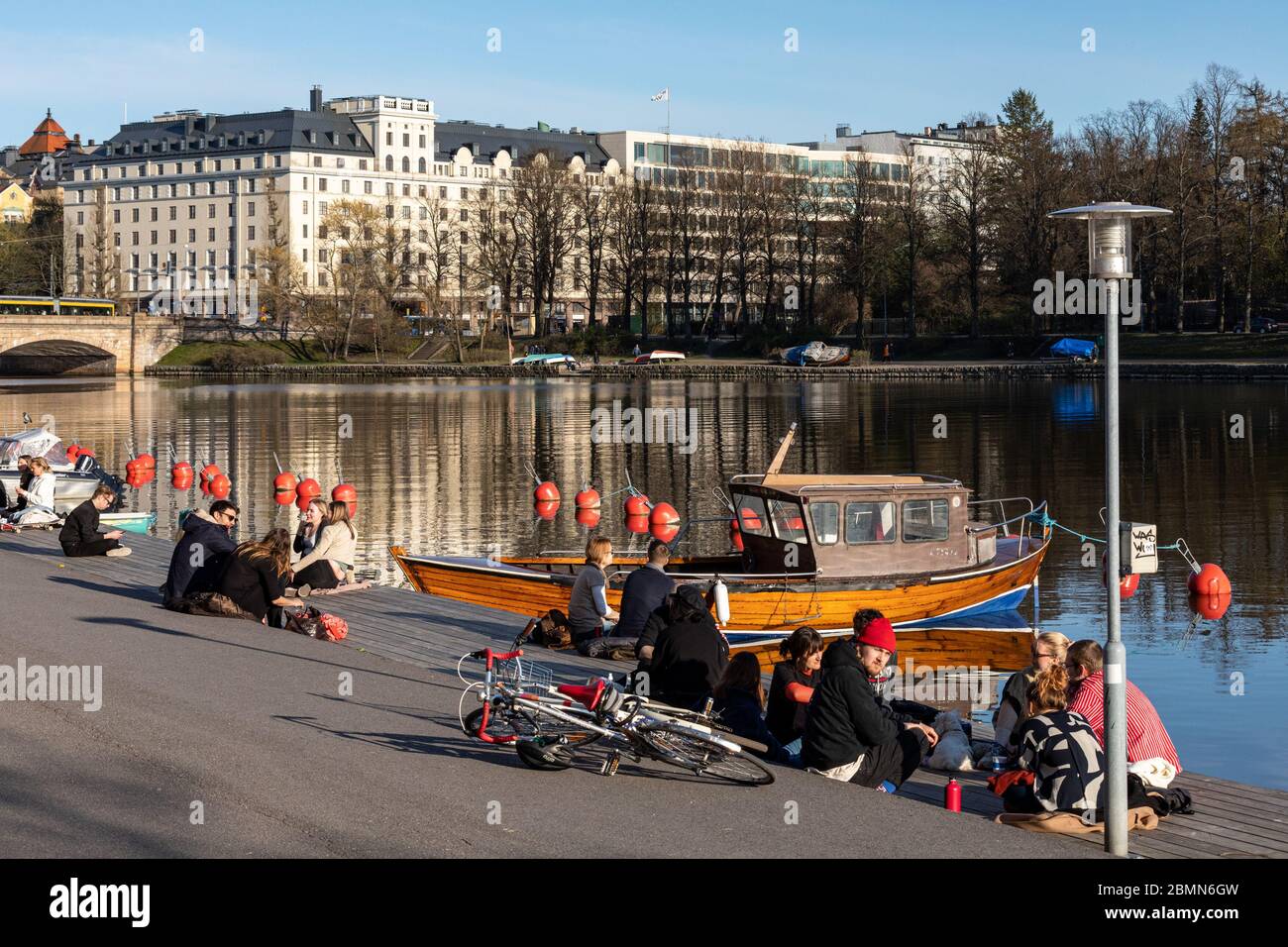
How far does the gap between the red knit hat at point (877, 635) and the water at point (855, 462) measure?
22.7ft

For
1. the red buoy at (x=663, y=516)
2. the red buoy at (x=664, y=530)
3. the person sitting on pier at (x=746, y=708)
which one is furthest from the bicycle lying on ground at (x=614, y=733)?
the red buoy at (x=664, y=530)

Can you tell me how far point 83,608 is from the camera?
845 inches

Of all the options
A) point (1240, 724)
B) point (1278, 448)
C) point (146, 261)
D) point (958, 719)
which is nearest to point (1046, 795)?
point (958, 719)

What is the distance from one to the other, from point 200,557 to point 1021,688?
11580mm

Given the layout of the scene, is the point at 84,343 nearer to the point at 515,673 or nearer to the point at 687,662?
the point at 687,662

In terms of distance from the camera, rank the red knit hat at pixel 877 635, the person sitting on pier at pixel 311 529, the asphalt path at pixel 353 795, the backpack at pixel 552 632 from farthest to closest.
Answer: the person sitting on pier at pixel 311 529 < the backpack at pixel 552 632 < the red knit hat at pixel 877 635 < the asphalt path at pixel 353 795

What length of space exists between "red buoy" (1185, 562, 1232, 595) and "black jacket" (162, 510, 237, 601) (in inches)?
684

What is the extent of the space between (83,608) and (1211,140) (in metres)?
102

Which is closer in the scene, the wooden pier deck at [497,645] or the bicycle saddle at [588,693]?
the wooden pier deck at [497,645]

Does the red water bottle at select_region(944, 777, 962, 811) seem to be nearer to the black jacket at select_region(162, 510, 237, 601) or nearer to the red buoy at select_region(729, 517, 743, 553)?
the black jacket at select_region(162, 510, 237, 601)

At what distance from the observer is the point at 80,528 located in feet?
88.8

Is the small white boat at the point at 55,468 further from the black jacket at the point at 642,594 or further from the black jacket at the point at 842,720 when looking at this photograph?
the black jacket at the point at 842,720

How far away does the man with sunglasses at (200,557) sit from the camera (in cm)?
2122

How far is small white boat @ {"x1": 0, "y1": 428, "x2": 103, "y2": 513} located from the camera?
40.2 metres
